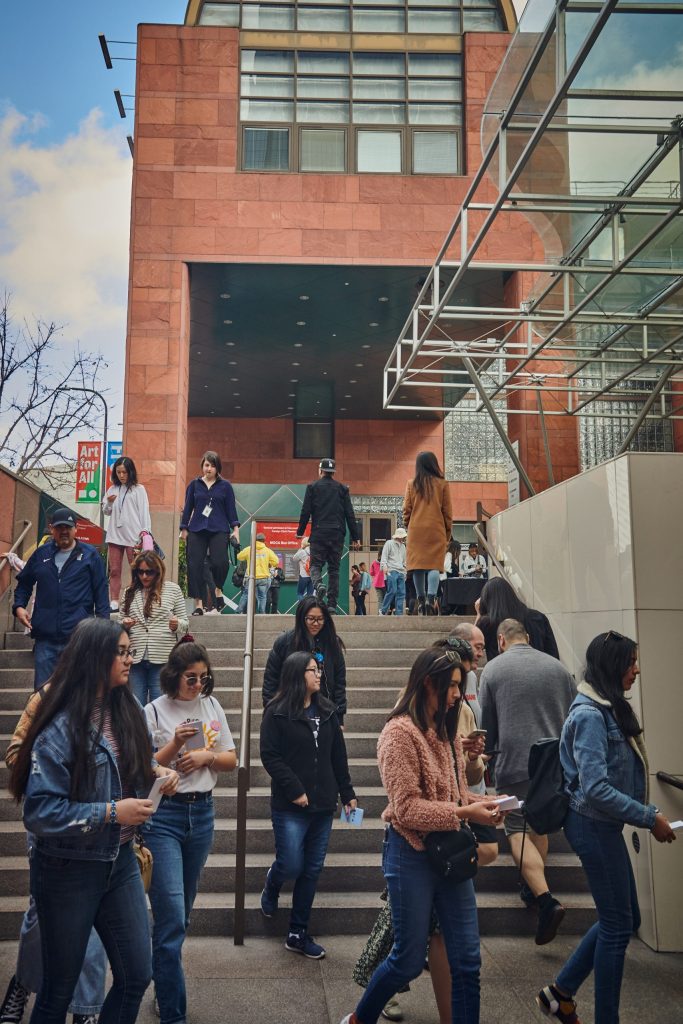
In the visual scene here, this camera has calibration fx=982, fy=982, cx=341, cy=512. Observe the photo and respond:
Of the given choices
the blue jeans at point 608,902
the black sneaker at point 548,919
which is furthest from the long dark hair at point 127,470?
the blue jeans at point 608,902

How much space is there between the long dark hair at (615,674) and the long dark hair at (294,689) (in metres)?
1.97

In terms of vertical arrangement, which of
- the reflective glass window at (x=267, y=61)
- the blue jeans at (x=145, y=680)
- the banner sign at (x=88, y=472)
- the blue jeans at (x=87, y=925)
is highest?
the reflective glass window at (x=267, y=61)

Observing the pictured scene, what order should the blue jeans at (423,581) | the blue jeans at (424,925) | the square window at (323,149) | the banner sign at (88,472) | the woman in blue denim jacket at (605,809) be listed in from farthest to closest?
the banner sign at (88,472), the square window at (323,149), the blue jeans at (423,581), the woman in blue denim jacket at (605,809), the blue jeans at (424,925)

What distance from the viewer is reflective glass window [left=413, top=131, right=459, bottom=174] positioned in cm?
1927

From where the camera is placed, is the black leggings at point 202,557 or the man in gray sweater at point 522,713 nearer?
the man in gray sweater at point 522,713

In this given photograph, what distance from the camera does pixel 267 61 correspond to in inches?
762

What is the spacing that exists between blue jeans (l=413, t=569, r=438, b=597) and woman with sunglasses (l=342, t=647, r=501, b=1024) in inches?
288

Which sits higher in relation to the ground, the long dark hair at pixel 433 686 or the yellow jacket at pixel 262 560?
the yellow jacket at pixel 262 560

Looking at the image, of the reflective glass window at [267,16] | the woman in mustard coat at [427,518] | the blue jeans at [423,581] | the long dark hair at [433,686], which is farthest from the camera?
the reflective glass window at [267,16]

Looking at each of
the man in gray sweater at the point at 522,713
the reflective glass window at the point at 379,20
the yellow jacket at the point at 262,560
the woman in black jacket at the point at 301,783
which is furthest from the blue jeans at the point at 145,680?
the reflective glass window at the point at 379,20

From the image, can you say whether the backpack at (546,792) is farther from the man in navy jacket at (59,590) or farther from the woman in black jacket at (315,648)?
the man in navy jacket at (59,590)

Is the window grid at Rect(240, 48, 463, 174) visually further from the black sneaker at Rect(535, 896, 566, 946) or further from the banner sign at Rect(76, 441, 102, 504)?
the black sneaker at Rect(535, 896, 566, 946)

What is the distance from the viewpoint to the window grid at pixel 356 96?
19203mm

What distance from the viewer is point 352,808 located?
5699 millimetres
